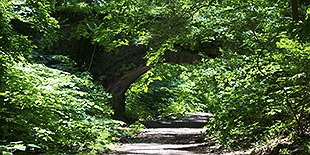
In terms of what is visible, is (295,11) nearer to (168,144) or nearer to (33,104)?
(33,104)

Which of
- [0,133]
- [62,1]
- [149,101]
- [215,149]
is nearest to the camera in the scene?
A: [0,133]

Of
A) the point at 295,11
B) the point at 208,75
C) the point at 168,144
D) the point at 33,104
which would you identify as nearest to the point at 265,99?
the point at 295,11

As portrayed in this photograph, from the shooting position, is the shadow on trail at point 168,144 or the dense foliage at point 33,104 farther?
the shadow on trail at point 168,144

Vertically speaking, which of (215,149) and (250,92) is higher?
(250,92)

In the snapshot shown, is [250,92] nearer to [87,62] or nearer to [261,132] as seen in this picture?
[261,132]

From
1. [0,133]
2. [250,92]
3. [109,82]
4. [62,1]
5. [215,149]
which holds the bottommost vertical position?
[215,149]

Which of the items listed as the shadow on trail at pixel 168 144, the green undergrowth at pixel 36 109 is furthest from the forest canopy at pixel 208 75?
the shadow on trail at pixel 168 144

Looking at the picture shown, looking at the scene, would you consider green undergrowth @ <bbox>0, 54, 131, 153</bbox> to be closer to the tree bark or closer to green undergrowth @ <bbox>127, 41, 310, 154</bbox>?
green undergrowth @ <bbox>127, 41, 310, 154</bbox>

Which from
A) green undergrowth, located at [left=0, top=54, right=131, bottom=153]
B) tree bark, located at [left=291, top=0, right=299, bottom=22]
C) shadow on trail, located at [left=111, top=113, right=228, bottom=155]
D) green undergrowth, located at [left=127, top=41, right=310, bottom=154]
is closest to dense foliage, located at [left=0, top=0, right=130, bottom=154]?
green undergrowth, located at [left=0, top=54, right=131, bottom=153]

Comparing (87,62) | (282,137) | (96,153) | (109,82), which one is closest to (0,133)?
(96,153)

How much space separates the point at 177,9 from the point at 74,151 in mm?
3196

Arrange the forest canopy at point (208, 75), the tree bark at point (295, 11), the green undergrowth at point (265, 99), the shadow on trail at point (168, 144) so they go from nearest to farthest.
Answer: the green undergrowth at point (265, 99)
the forest canopy at point (208, 75)
the tree bark at point (295, 11)
the shadow on trail at point (168, 144)

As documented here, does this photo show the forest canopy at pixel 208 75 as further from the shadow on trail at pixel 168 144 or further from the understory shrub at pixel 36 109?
the shadow on trail at pixel 168 144

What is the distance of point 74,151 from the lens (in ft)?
21.7
